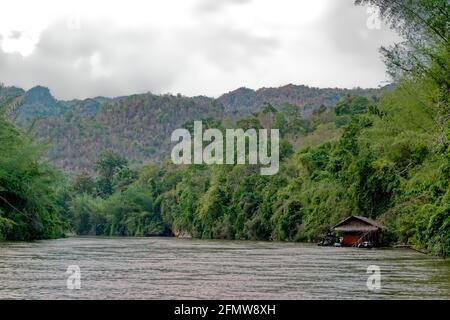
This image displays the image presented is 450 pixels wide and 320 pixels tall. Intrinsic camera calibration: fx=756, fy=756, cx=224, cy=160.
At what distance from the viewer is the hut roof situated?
1794 inches

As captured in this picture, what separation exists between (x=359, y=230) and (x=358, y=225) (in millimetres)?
619

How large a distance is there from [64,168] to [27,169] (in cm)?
13614

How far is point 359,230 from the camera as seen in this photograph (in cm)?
4584

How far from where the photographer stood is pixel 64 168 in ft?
Result: 607
